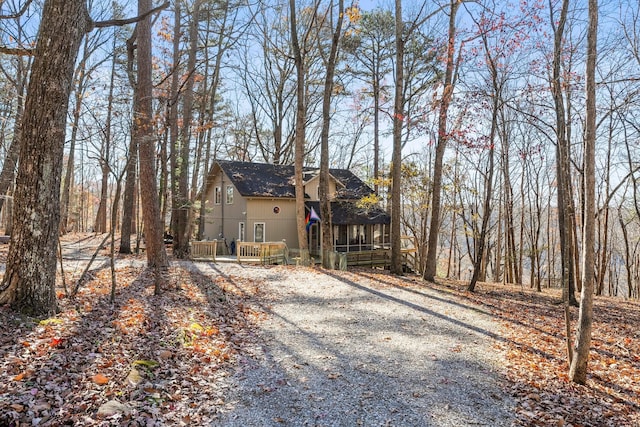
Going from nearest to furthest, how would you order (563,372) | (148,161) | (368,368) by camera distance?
(368,368)
(563,372)
(148,161)

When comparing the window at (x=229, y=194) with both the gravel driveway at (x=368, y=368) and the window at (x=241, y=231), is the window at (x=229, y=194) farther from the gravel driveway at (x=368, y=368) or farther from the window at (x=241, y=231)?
the gravel driveway at (x=368, y=368)

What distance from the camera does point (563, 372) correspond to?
5320mm

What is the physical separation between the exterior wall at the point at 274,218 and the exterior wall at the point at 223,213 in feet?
1.76

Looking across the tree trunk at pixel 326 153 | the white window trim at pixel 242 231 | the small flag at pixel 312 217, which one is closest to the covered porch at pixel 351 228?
the small flag at pixel 312 217

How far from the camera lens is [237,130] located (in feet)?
91.1

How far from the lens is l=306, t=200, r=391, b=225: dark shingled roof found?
20.7 meters

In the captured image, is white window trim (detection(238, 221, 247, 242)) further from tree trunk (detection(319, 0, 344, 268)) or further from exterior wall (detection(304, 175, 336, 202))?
tree trunk (detection(319, 0, 344, 268))

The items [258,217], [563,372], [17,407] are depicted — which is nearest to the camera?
[17,407]

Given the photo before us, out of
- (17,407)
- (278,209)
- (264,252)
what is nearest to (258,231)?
(278,209)

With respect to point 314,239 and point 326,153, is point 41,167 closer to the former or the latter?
point 326,153

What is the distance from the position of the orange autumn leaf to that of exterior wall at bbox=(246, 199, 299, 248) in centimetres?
1665

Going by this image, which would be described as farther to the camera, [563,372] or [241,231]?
[241,231]

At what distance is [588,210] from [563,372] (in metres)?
2.33

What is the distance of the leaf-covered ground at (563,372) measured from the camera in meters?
4.20
